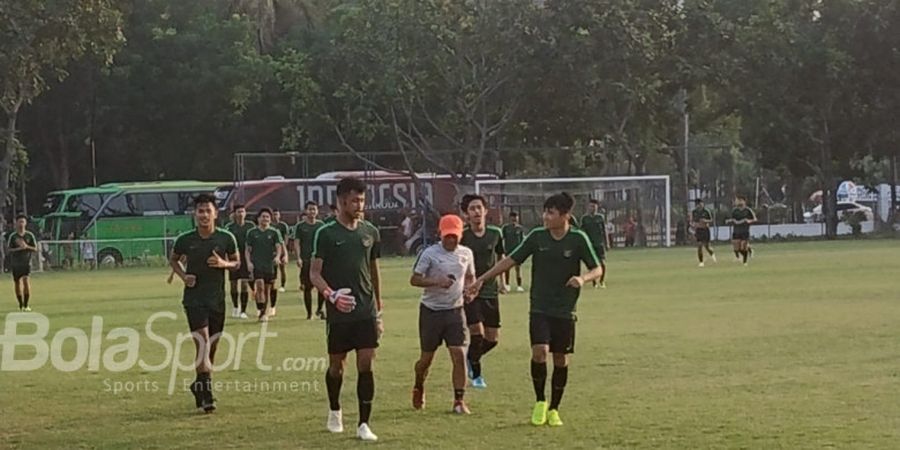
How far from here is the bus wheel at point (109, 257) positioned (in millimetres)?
49625

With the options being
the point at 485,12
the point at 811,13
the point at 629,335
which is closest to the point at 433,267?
the point at 629,335

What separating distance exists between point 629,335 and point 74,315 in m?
10.3

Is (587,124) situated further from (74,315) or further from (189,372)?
(189,372)

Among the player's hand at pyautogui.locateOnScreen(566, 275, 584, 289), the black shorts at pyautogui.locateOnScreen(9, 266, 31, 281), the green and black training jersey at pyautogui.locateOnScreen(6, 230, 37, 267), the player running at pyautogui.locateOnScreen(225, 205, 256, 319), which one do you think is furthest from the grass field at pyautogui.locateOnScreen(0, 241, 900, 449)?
the green and black training jersey at pyautogui.locateOnScreen(6, 230, 37, 267)

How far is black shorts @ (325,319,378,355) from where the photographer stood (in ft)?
36.1

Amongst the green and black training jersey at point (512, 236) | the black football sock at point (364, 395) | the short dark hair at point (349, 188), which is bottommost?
the black football sock at point (364, 395)

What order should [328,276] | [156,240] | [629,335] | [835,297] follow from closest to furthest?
[328,276], [629,335], [835,297], [156,240]

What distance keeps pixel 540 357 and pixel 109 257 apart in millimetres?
40390

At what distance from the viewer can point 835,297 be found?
24250 millimetres

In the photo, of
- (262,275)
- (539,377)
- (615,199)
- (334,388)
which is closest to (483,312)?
(539,377)

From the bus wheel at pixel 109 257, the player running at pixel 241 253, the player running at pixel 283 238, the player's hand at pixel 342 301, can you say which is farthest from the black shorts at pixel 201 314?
the bus wheel at pixel 109 257

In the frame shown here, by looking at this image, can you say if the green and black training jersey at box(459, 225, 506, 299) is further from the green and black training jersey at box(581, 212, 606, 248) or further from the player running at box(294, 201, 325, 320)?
the green and black training jersey at box(581, 212, 606, 248)

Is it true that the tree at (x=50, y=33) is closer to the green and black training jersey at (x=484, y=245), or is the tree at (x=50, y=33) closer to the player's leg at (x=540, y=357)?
the green and black training jersey at (x=484, y=245)

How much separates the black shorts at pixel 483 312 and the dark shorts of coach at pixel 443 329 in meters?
1.22
